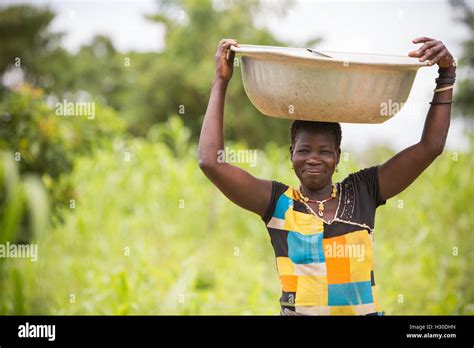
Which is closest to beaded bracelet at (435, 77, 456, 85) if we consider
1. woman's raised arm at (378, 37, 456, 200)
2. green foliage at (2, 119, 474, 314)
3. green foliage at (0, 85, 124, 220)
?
woman's raised arm at (378, 37, 456, 200)

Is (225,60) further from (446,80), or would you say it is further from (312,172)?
(446,80)

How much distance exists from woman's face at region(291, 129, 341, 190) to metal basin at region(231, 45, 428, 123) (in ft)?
0.30

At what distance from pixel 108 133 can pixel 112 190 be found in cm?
86

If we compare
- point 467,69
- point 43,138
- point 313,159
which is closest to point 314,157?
point 313,159

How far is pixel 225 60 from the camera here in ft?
7.76

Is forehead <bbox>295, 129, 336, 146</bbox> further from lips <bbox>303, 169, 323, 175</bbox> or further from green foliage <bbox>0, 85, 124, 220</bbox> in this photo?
green foliage <bbox>0, 85, 124, 220</bbox>

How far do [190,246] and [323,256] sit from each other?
369 cm

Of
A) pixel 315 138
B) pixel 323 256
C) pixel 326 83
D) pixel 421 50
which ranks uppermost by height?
pixel 421 50

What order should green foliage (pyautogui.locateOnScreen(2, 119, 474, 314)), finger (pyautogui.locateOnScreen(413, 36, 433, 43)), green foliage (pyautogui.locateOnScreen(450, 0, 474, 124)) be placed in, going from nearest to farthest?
finger (pyautogui.locateOnScreen(413, 36, 433, 43)) → green foliage (pyautogui.locateOnScreen(2, 119, 474, 314)) → green foliage (pyautogui.locateOnScreen(450, 0, 474, 124))

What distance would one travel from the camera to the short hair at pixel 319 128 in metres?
2.41

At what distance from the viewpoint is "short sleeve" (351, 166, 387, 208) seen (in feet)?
8.08
